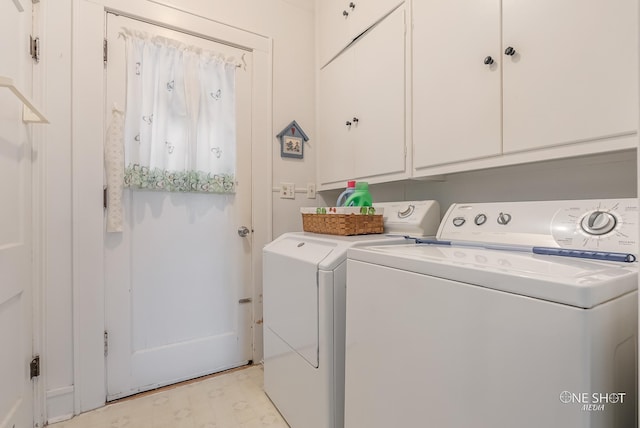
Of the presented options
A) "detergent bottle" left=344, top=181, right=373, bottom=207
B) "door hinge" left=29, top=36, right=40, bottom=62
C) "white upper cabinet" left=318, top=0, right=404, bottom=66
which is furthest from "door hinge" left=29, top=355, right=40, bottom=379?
"white upper cabinet" left=318, top=0, right=404, bottom=66

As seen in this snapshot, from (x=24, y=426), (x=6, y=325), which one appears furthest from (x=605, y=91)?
(x=24, y=426)

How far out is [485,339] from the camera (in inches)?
24.7

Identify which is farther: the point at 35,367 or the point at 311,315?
the point at 35,367

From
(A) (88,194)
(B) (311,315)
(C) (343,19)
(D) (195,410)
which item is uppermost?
(C) (343,19)

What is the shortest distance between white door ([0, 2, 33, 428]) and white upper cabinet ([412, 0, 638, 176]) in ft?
5.72

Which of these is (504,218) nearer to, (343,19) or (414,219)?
(414,219)

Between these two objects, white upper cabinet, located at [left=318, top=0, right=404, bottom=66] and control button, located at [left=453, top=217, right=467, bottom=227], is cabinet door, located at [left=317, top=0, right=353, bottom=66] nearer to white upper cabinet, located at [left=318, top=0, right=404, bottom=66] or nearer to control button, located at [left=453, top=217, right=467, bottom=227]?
white upper cabinet, located at [left=318, top=0, right=404, bottom=66]

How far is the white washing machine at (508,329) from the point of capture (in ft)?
1.69

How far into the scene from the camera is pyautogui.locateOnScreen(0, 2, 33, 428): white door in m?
1.12

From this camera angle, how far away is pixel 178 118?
1.78 metres

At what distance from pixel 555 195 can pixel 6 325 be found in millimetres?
2283

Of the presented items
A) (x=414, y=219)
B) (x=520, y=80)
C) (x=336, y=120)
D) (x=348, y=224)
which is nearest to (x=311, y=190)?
(x=336, y=120)

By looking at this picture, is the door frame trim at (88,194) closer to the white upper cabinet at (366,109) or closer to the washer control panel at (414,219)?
the white upper cabinet at (366,109)

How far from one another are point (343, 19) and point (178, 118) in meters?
Answer: 1.26
